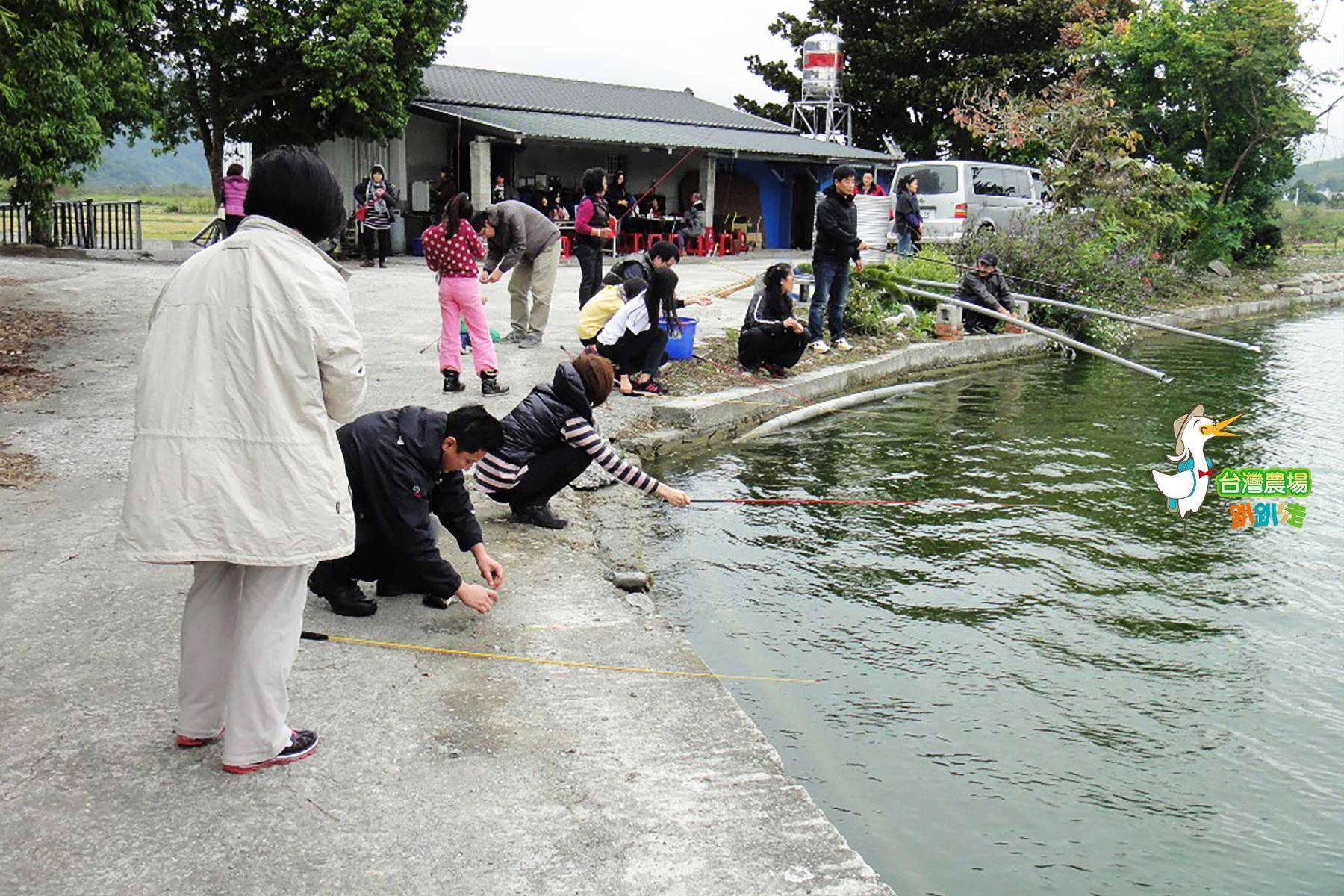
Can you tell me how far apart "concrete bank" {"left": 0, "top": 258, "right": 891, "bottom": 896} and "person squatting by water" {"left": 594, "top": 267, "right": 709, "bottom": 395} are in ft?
12.1

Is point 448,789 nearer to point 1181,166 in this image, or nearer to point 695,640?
point 695,640

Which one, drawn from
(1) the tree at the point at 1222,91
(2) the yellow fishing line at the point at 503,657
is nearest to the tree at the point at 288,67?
(1) the tree at the point at 1222,91

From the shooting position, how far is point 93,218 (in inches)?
794

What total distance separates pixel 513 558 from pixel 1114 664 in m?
2.66

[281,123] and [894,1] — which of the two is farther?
[894,1]

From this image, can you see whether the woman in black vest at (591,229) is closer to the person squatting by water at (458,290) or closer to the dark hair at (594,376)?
the person squatting by water at (458,290)

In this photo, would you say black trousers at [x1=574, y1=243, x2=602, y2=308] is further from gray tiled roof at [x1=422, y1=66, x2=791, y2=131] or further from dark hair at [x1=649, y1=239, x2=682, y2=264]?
gray tiled roof at [x1=422, y1=66, x2=791, y2=131]

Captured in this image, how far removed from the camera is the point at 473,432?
423 cm

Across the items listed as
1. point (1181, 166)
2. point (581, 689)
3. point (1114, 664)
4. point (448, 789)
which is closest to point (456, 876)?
point (448, 789)

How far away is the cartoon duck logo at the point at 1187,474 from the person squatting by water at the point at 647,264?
372cm

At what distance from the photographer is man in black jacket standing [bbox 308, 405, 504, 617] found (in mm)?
4277

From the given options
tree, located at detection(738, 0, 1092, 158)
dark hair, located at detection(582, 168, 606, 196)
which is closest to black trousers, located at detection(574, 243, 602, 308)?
dark hair, located at detection(582, 168, 606, 196)

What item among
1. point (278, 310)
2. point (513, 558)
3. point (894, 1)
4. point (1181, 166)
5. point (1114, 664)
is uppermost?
point (894, 1)

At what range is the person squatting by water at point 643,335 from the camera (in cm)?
888
